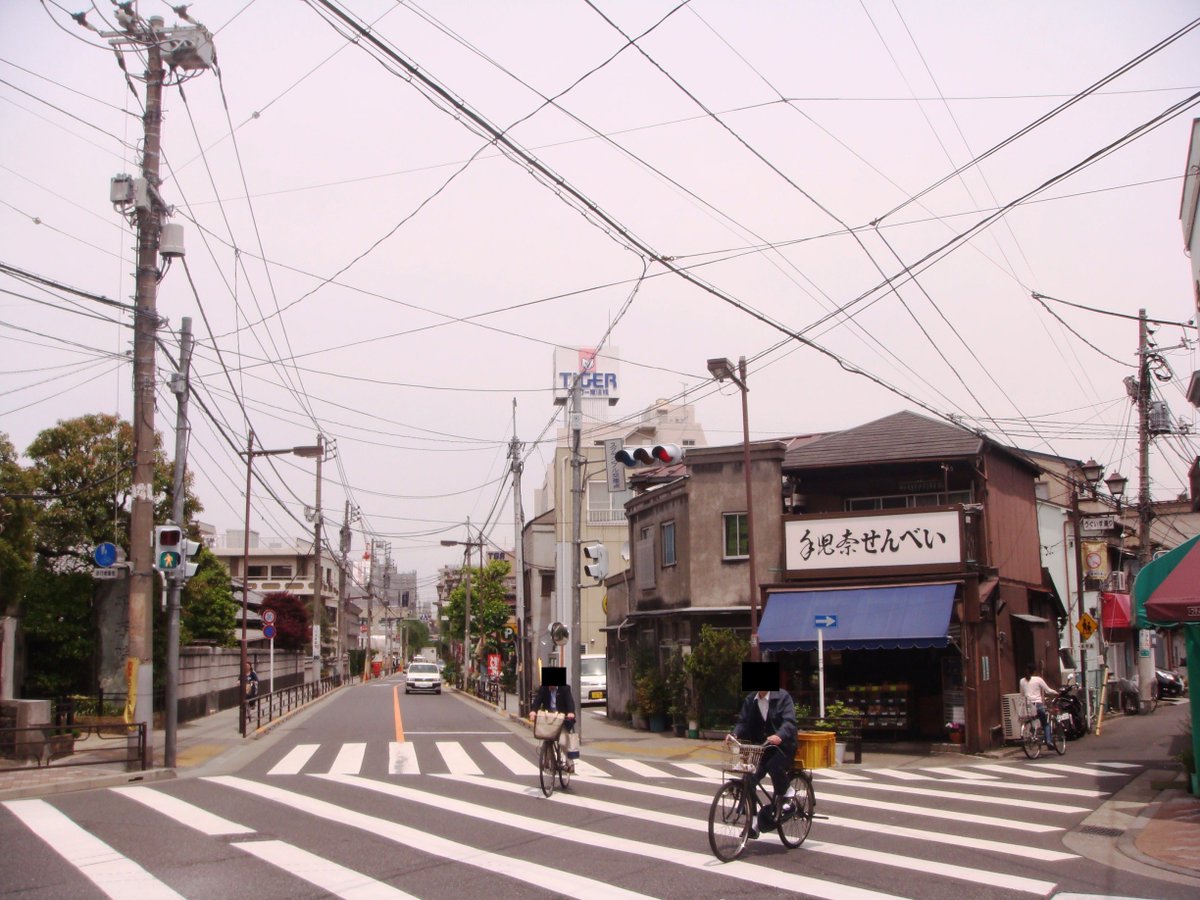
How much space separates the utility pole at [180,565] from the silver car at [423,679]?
3656 centimetres

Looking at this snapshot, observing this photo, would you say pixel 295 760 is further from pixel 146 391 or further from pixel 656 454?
pixel 656 454

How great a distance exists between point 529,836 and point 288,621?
4901cm

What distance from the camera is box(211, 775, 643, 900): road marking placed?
28.9 feet

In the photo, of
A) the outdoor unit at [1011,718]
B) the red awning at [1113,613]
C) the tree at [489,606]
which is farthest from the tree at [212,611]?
the red awning at [1113,613]

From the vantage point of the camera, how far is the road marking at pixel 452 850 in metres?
8.80

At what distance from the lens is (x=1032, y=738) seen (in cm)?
2106

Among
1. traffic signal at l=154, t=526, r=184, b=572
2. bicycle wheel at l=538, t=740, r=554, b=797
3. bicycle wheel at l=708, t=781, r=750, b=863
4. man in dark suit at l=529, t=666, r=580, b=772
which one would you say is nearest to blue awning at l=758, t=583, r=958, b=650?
man in dark suit at l=529, t=666, r=580, b=772

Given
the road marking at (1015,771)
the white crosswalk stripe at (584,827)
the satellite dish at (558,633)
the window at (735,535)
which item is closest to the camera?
the white crosswalk stripe at (584,827)

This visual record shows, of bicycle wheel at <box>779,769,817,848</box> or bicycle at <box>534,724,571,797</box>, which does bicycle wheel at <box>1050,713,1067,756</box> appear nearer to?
bicycle at <box>534,724,571,797</box>

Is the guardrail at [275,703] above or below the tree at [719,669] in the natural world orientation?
below

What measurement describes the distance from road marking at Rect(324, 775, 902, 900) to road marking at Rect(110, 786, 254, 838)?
8.82 ft

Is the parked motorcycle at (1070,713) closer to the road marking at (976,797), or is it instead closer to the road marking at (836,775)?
the road marking at (836,775)

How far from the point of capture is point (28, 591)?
84.3ft

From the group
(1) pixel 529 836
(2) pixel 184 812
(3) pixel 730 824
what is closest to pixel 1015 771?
(3) pixel 730 824
